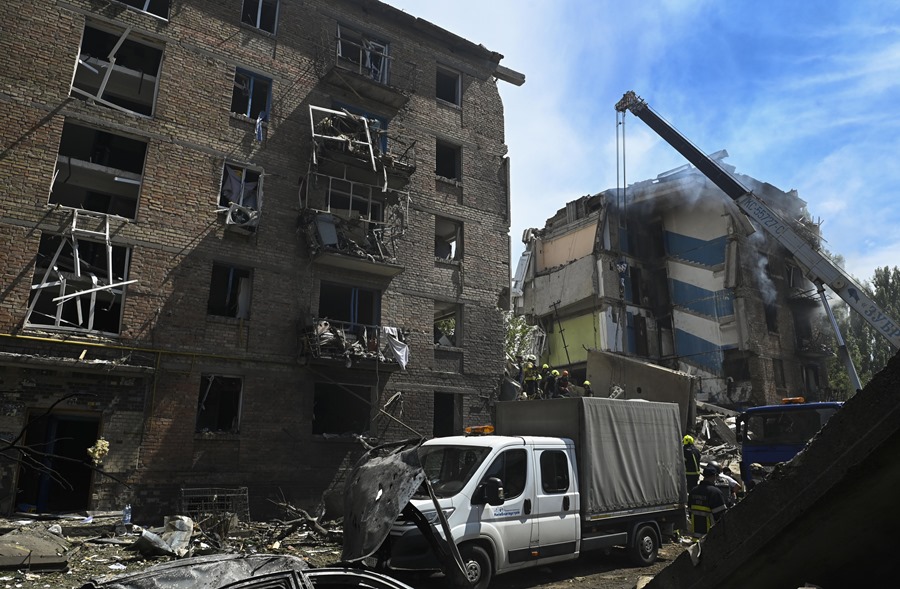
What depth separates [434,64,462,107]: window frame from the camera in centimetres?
2033

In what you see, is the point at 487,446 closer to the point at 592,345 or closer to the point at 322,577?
the point at 322,577

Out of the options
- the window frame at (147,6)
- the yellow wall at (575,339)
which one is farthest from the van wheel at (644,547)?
the yellow wall at (575,339)

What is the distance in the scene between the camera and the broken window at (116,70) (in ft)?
Result: 46.9

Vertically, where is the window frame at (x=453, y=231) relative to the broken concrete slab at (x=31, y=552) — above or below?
above

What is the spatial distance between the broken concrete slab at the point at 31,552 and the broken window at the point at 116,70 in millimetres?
9942

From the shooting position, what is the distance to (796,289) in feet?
111

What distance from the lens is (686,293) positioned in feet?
111

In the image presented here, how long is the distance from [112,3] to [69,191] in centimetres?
507

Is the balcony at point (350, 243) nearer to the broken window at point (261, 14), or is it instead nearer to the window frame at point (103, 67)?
the window frame at point (103, 67)

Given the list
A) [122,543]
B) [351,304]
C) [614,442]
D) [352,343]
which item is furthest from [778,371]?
[122,543]

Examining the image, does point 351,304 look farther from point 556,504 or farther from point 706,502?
point 706,502

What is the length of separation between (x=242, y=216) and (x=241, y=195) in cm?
64

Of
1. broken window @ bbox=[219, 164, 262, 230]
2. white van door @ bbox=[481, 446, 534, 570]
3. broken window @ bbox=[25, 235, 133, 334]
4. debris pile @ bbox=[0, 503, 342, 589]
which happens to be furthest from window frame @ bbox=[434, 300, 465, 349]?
white van door @ bbox=[481, 446, 534, 570]

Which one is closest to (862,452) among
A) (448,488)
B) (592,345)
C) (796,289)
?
(448,488)
